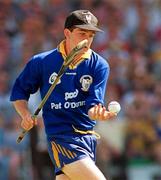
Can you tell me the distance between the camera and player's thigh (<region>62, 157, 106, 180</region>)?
590 centimetres

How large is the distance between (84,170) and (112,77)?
5.39 meters

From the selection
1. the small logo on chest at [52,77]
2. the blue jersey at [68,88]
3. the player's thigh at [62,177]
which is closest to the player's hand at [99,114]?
the blue jersey at [68,88]

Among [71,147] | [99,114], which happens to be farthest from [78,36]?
[71,147]

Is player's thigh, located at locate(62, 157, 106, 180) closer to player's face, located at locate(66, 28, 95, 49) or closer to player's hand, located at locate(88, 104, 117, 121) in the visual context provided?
player's hand, located at locate(88, 104, 117, 121)

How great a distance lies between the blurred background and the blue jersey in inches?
127

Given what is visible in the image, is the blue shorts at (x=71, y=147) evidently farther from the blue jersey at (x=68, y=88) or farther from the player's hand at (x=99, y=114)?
the player's hand at (x=99, y=114)

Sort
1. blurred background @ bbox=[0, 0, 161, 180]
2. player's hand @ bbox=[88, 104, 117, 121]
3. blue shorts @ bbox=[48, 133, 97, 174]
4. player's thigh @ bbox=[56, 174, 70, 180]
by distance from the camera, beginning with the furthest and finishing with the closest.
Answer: blurred background @ bbox=[0, 0, 161, 180] → player's thigh @ bbox=[56, 174, 70, 180] → blue shorts @ bbox=[48, 133, 97, 174] → player's hand @ bbox=[88, 104, 117, 121]

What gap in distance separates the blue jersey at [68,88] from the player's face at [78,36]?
0.15m

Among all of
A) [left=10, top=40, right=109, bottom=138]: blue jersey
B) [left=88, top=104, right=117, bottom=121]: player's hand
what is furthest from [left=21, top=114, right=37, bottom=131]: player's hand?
[left=88, top=104, right=117, bottom=121]: player's hand

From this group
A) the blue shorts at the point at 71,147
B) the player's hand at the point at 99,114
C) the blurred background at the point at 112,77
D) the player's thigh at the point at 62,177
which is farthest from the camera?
the blurred background at the point at 112,77

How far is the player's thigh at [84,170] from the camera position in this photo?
5902 mm

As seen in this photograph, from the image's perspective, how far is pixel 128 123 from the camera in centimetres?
1077

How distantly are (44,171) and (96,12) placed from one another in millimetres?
3294

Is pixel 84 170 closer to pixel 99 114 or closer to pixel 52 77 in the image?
pixel 99 114
